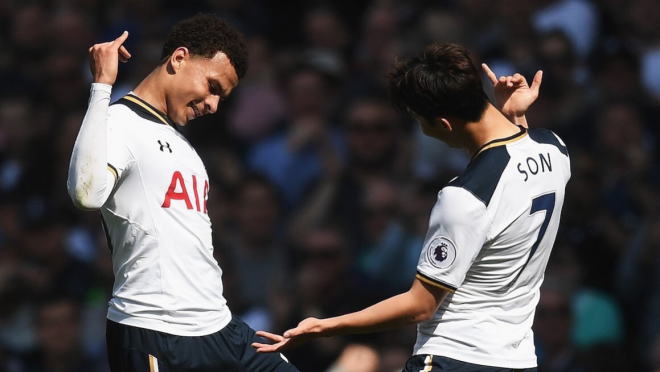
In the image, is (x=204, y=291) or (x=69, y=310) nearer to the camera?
(x=204, y=291)

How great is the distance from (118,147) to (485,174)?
4.45 feet

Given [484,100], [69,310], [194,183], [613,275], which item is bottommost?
[69,310]

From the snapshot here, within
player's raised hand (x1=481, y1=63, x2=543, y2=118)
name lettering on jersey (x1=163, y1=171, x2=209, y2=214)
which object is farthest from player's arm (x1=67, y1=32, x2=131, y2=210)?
player's raised hand (x1=481, y1=63, x2=543, y2=118)

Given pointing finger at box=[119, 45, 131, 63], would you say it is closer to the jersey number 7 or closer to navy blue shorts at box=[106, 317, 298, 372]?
navy blue shorts at box=[106, 317, 298, 372]

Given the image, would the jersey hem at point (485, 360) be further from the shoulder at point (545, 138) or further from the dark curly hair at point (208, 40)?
the dark curly hair at point (208, 40)

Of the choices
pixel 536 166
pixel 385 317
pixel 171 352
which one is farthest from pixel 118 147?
pixel 536 166

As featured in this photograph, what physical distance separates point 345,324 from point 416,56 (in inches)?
41.1

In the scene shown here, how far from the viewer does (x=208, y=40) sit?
430cm

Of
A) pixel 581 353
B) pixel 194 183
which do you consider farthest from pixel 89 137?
pixel 581 353

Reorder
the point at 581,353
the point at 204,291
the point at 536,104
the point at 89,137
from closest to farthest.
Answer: the point at 89,137 → the point at 204,291 → the point at 581,353 → the point at 536,104

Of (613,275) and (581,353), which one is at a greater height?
(613,275)

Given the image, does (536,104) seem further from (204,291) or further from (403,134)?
(204,291)

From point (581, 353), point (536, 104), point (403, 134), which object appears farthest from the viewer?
point (403, 134)

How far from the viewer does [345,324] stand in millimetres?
3898
